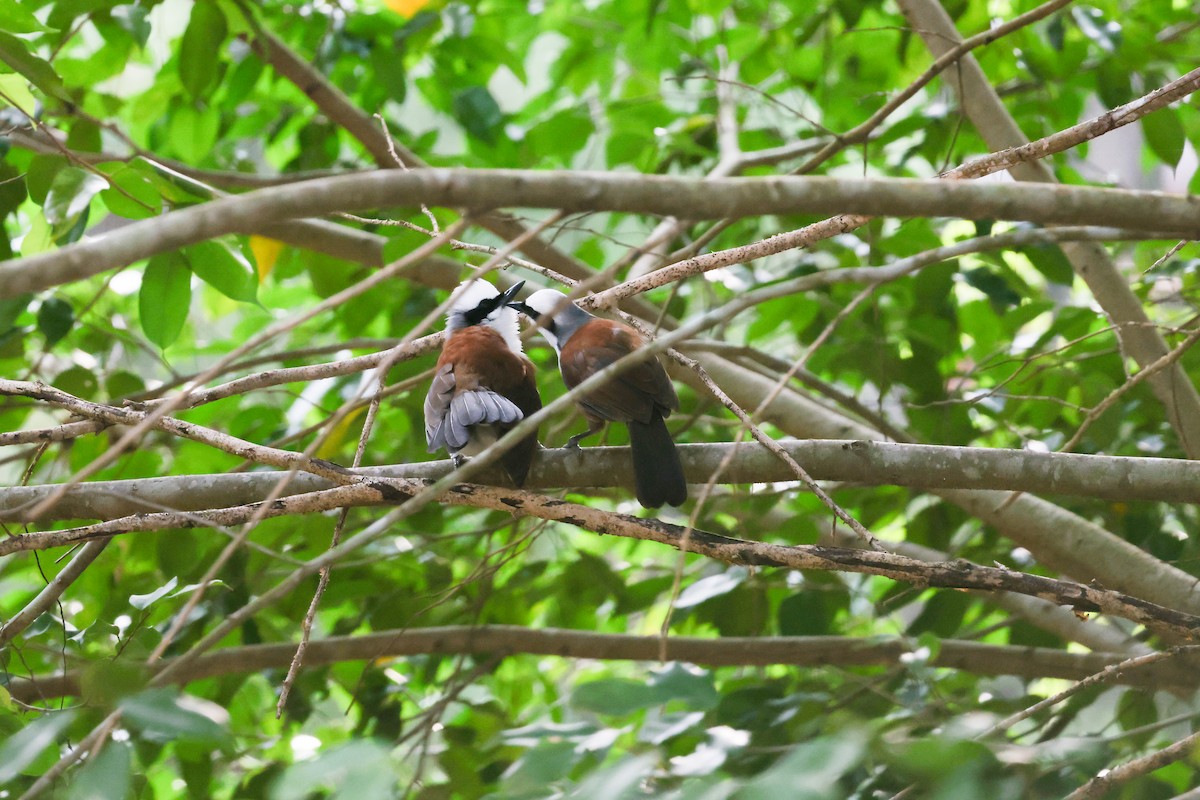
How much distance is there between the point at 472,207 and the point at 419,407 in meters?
2.17

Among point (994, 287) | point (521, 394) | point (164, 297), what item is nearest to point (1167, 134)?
point (994, 287)

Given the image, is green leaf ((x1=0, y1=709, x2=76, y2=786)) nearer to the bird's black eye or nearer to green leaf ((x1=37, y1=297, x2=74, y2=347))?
green leaf ((x1=37, y1=297, x2=74, y2=347))

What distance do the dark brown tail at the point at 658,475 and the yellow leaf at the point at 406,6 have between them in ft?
7.06

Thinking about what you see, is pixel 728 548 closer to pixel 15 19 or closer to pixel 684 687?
pixel 684 687

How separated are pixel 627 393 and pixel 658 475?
359 millimetres

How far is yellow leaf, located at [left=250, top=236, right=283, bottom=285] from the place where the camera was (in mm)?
3834

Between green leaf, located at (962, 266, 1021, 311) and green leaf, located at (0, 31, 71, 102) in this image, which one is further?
green leaf, located at (962, 266, 1021, 311)

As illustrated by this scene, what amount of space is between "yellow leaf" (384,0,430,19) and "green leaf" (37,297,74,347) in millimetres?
1612

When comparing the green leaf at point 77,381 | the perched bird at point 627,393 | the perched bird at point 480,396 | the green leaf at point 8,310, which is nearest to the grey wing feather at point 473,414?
the perched bird at point 480,396

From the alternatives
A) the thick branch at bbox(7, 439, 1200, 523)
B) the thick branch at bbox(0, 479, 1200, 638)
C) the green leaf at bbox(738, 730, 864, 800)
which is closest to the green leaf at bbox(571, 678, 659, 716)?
the green leaf at bbox(738, 730, 864, 800)

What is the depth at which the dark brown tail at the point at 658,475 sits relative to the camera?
2.32 metres

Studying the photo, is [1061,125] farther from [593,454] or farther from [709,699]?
[709,699]

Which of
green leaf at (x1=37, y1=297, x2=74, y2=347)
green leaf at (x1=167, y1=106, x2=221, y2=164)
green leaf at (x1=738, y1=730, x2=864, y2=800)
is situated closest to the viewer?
green leaf at (x1=738, y1=730, x2=864, y2=800)

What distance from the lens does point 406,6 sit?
3695 millimetres
